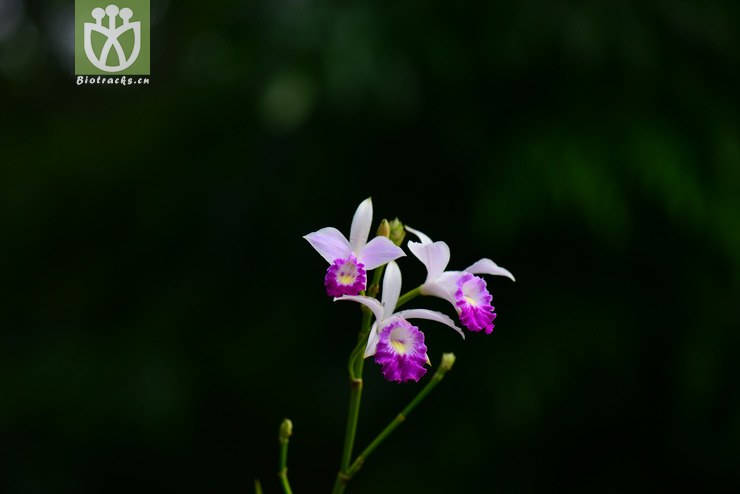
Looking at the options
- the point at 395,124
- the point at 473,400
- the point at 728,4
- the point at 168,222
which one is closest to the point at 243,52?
the point at 395,124

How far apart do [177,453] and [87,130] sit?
73.5 inches

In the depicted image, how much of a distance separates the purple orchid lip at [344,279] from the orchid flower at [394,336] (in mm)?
23

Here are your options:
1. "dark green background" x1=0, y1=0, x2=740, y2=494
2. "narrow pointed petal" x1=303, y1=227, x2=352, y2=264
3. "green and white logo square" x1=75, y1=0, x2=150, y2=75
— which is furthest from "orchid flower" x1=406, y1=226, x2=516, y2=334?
"dark green background" x1=0, y1=0, x2=740, y2=494

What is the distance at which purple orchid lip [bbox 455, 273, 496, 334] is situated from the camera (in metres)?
1.21

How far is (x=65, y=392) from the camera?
12.3 ft

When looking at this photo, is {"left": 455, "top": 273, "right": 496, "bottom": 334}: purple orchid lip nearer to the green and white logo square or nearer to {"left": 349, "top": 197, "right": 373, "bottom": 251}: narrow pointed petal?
{"left": 349, "top": 197, "right": 373, "bottom": 251}: narrow pointed petal

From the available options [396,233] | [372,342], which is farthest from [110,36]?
[372,342]

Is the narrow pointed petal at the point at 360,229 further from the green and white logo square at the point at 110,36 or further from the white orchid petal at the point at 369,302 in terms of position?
the green and white logo square at the point at 110,36

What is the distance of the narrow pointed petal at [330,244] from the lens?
1138mm

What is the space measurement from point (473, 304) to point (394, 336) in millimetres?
136

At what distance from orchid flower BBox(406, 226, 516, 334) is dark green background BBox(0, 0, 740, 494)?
1745 mm

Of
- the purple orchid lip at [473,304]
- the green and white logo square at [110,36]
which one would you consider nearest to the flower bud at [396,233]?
the purple orchid lip at [473,304]

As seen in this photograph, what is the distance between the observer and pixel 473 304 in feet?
4.06

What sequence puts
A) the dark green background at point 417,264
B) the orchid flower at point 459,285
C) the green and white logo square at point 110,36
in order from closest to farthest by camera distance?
the orchid flower at point 459,285 < the green and white logo square at point 110,36 < the dark green background at point 417,264
